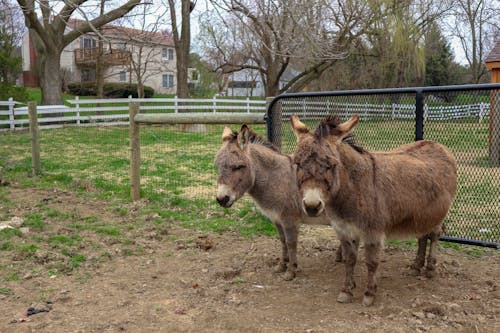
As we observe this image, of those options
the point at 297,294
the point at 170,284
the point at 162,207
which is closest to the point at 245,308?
the point at 297,294

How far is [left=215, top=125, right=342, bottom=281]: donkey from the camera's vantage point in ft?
14.2

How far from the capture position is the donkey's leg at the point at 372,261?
3689 millimetres

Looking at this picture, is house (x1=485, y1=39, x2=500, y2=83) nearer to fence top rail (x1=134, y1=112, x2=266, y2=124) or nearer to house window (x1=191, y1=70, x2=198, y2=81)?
fence top rail (x1=134, y1=112, x2=266, y2=124)

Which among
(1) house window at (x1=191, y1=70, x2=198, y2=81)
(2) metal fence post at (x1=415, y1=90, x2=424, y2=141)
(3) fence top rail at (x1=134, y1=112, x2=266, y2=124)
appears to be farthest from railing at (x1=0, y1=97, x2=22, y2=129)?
(1) house window at (x1=191, y1=70, x2=198, y2=81)

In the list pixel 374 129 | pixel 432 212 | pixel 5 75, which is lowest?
pixel 432 212

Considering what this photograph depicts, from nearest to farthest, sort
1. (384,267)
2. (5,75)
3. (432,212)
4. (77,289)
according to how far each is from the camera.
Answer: (432,212) → (77,289) → (384,267) → (5,75)

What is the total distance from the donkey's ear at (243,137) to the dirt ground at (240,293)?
134 cm

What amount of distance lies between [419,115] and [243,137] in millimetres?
1913

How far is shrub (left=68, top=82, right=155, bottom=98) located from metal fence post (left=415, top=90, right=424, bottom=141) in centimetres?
3286

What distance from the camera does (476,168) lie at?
4930 mm

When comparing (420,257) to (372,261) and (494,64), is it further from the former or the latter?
(494,64)

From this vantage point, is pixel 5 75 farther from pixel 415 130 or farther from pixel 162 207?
pixel 415 130

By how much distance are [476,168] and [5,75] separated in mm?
20720

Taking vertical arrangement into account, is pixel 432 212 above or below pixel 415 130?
below
